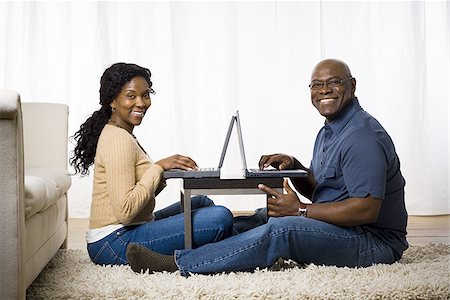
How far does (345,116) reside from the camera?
2.41 metres

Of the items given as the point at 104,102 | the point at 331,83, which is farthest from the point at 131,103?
the point at 331,83

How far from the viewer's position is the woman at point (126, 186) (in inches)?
92.0

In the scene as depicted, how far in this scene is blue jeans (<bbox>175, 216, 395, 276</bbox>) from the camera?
2.20 meters

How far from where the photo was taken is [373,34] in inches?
186

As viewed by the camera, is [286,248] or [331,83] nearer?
[286,248]

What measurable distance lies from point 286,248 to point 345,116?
1.76ft

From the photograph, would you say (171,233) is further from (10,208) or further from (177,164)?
(10,208)

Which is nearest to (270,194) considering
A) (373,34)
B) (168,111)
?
(168,111)

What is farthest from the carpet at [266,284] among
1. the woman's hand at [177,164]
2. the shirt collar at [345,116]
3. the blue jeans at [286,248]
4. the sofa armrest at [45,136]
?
the sofa armrest at [45,136]

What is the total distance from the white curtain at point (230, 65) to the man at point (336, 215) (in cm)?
225

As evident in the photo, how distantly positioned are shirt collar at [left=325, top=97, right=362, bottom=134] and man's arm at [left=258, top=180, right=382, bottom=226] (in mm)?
286

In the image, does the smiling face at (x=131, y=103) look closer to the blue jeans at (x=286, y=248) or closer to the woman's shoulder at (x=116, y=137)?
the woman's shoulder at (x=116, y=137)

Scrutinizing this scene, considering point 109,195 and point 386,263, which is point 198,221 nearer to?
point 109,195

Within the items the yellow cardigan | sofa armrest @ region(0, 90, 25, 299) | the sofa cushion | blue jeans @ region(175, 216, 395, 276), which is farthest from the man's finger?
sofa armrest @ region(0, 90, 25, 299)
